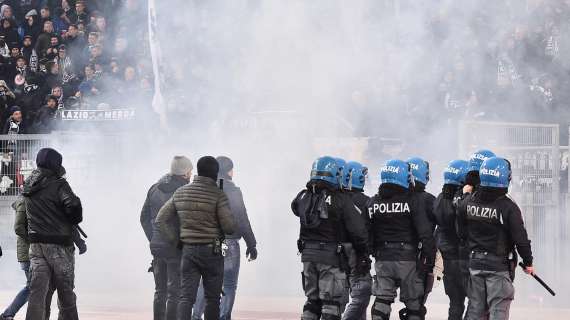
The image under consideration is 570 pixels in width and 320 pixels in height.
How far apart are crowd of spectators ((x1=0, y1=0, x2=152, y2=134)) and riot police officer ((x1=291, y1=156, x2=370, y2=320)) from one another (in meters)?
7.63

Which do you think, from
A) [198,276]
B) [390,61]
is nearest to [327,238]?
[198,276]

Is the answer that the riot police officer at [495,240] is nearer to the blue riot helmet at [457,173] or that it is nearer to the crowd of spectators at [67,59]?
the blue riot helmet at [457,173]

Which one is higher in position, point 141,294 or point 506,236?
point 506,236

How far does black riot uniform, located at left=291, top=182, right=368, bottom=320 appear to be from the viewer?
7.36 meters

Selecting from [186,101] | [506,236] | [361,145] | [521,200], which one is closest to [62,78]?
[186,101]

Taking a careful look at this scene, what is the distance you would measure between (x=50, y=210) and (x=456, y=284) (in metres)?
3.17

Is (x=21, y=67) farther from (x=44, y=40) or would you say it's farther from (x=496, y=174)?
(x=496, y=174)

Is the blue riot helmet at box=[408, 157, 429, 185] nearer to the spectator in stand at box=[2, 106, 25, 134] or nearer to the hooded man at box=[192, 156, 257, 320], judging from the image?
the hooded man at box=[192, 156, 257, 320]

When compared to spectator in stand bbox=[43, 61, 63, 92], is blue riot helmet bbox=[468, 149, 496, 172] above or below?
below

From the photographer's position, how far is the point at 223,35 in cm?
1545

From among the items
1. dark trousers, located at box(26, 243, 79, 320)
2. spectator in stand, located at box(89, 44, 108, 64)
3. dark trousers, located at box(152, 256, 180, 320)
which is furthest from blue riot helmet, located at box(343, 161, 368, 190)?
spectator in stand, located at box(89, 44, 108, 64)

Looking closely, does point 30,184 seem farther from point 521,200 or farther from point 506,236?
Result: point 521,200

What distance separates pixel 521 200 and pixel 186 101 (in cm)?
516

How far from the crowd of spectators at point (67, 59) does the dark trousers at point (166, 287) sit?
651cm
